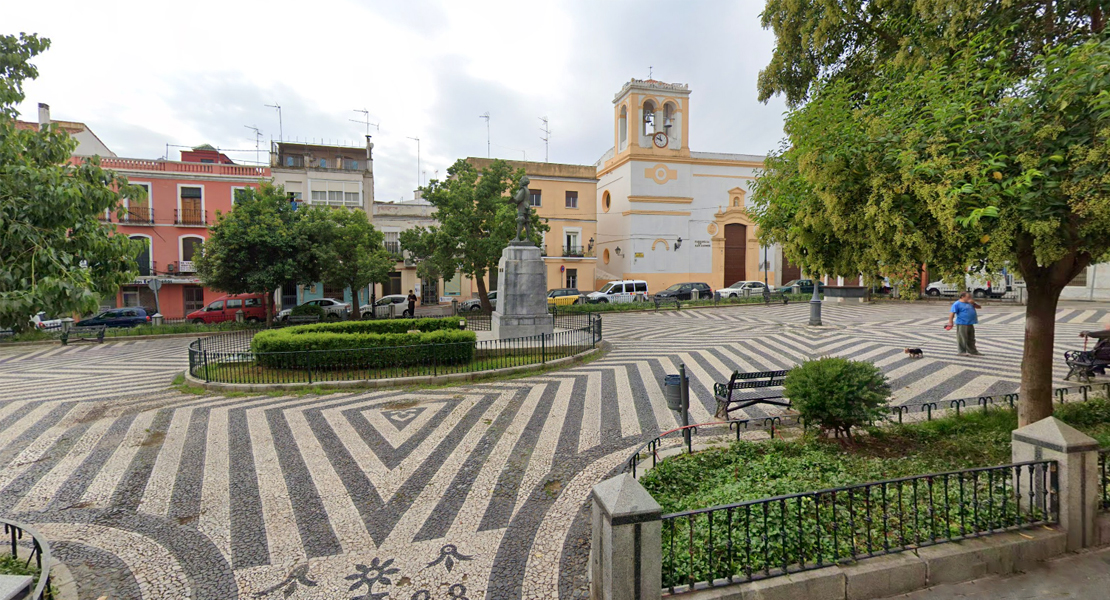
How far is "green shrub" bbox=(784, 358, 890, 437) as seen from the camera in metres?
5.54

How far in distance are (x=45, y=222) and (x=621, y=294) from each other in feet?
86.4

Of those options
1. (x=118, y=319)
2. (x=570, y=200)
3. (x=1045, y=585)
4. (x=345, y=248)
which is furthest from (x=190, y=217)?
(x=1045, y=585)

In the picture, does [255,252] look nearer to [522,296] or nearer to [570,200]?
[522,296]

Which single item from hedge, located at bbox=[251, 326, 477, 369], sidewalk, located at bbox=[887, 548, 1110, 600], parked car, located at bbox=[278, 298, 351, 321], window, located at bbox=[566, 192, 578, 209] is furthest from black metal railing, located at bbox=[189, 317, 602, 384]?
window, located at bbox=[566, 192, 578, 209]

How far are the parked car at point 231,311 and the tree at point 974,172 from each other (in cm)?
2307

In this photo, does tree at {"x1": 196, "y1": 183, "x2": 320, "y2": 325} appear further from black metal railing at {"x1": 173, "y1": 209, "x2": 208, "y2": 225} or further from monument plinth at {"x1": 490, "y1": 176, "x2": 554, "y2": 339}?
monument plinth at {"x1": 490, "y1": 176, "x2": 554, "y2": 339}

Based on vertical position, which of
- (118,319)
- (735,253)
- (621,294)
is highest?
(735,253)

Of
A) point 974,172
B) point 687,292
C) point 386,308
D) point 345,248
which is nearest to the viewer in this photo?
point 974,172

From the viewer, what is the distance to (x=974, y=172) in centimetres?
386

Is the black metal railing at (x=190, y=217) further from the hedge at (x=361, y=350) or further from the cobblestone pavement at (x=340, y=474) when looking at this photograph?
the hedge at (x=361, y=350)

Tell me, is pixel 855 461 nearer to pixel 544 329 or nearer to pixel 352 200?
pixel 544 329

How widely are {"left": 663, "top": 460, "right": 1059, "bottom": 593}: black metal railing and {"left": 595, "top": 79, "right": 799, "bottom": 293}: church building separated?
30.2 metres

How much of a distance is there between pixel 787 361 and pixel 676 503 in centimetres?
885

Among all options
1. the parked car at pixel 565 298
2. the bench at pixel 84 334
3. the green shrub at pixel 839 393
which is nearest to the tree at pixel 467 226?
the parked car at pixel 565 298
